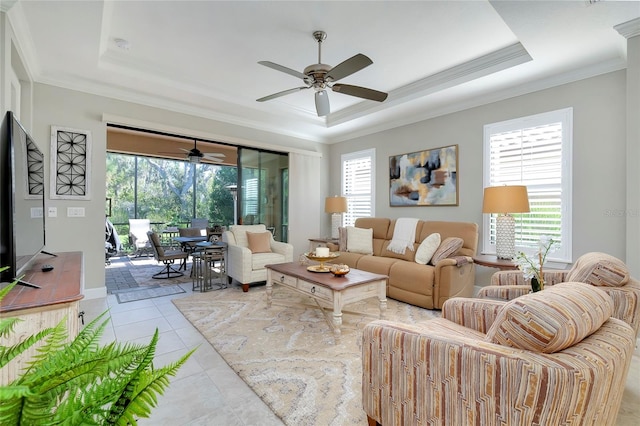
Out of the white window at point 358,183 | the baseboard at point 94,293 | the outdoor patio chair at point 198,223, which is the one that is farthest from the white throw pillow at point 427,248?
the outdoor patio chair at point 198,223

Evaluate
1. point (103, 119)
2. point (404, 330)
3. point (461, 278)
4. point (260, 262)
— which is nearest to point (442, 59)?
point (461, 278)

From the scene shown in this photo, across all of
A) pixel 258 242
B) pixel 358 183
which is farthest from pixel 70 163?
pixel 358 183

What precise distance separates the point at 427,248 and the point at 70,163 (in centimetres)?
463

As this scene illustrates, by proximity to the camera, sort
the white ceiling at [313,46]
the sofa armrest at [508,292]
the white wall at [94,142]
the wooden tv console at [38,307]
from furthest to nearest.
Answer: the white wall at [94,142], the white ceiling at [313,46], the sofa armrest at [508,292], the wooden tv console at [38,307]

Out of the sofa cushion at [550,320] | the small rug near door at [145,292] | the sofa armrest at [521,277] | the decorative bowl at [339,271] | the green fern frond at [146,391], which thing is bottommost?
the small rug near door at [145,292]

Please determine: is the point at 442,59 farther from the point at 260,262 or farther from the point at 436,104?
the point at 260,262

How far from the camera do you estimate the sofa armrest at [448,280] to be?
11.4 ft

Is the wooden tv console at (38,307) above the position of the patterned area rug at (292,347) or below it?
above

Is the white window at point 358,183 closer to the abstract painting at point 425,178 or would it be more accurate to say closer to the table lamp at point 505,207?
the abstract painting at point 425,178

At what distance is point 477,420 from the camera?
1.14 meters

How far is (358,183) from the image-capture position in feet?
19.7

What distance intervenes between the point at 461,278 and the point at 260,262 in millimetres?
2716

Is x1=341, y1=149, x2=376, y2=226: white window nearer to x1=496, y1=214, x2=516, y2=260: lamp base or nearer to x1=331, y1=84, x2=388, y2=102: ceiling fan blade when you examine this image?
x1=496, y1=214, x2=516, y2=260: lamp base

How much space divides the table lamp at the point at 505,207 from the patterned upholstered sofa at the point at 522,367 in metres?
2.16
